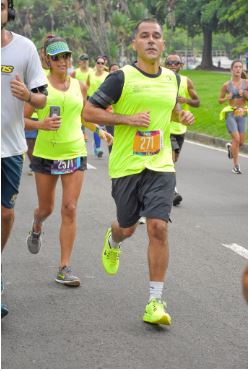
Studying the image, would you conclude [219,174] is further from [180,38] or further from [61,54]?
[180,38]

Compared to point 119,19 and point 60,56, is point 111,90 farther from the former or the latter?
point 119,19

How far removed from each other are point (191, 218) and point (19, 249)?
101 inches

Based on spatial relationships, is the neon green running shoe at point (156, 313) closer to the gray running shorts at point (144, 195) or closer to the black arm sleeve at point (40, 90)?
the gray running shorts at point (144, 195)

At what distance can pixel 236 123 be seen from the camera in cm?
1514

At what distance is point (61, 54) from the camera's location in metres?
7.02

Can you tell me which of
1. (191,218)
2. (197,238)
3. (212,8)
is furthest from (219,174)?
(212,8)

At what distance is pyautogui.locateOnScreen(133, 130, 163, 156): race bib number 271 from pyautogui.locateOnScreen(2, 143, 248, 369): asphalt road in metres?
1.04

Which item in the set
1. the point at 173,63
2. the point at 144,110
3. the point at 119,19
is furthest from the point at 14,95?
the point at 119,19

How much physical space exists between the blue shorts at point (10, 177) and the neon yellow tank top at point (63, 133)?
128cm

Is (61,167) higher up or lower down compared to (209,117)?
higher up

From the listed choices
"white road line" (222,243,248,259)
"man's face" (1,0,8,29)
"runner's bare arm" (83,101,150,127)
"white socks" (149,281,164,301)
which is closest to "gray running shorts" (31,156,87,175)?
"runner's bare arm" (83,101,150,127)

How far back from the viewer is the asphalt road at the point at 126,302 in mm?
5188

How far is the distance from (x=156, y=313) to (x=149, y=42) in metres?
1.78

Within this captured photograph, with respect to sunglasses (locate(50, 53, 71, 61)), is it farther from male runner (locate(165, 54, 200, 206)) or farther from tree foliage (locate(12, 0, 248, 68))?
tree foliage (locate(12, 0, 248, 68))
